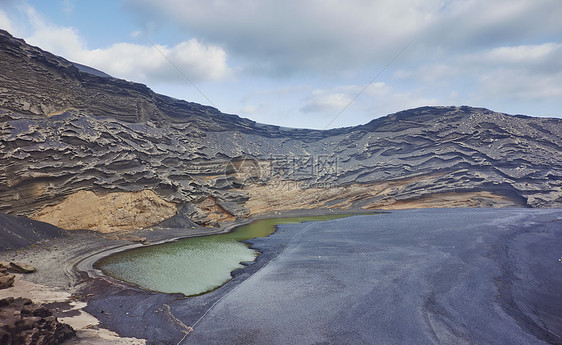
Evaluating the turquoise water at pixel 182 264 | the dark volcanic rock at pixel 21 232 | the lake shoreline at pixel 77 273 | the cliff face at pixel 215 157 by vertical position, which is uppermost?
the cliff face at pixel 215 157

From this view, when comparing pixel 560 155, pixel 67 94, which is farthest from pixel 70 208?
pixel 560 155

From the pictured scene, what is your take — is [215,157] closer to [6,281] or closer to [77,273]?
[77,273]

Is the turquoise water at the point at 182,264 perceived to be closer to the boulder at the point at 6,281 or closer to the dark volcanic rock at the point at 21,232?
the boulder at the point at 6,281

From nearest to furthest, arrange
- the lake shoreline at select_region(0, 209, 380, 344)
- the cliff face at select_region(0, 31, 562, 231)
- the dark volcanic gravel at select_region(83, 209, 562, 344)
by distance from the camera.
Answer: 1. the dark volcanic gravel at select_region(83, 209, 562, 344)
2. the lake shoreline at select_region(0, 209, 380, 344)
3. the cliff face at select_region(0, 31, 562, 231)

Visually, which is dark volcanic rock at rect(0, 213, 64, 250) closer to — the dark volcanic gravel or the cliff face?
the cliff face

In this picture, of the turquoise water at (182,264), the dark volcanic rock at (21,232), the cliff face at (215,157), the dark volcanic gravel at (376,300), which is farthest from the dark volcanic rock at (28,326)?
the cliff face at (215,157)

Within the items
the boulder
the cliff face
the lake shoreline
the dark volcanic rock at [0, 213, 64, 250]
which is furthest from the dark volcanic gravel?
the cliff face

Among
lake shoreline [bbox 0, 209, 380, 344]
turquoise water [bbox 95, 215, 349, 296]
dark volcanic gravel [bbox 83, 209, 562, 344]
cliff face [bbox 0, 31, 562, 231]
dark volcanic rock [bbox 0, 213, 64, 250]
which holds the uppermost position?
cliff face [bbox 0, 31, 562, 231]
